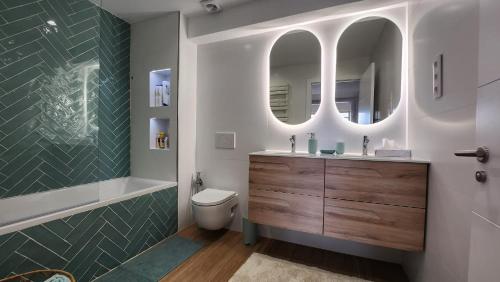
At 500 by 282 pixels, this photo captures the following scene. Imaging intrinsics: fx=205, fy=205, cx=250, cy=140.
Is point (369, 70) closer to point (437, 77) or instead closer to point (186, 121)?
point (437, 77)

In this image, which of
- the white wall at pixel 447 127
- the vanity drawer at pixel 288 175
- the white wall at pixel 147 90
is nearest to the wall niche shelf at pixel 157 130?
the white wall at pixel 147 90

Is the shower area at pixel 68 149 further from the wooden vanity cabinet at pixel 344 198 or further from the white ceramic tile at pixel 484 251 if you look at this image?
the white ceramic tile at pixel 484 251

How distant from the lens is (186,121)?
8.10ft

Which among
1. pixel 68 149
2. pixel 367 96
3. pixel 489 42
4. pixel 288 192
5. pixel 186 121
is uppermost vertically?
pixel 367 96

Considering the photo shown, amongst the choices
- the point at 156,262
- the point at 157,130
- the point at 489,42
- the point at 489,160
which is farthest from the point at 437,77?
the point at 157,130

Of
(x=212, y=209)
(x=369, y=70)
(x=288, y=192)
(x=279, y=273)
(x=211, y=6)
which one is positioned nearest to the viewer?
(x=279, y=273)

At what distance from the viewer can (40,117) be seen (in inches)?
75.0

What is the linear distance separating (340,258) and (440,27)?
188 cm

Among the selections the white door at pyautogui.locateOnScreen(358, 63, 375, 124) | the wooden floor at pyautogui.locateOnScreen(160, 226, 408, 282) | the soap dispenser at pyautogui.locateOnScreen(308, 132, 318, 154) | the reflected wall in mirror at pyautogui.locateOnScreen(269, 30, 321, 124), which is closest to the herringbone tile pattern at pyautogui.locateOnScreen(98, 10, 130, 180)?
the wooden floor at pyautogui.locateOnScreen(160, 226, 408, 282)

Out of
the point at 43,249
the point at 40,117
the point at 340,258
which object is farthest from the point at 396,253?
the point at 40,117

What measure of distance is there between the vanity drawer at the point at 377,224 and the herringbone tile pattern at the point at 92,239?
164 cm

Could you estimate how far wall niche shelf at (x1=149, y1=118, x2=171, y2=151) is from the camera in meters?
2.52

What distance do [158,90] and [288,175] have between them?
191 centimetres

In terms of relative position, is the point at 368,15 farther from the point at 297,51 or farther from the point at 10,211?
the point at 10,211
